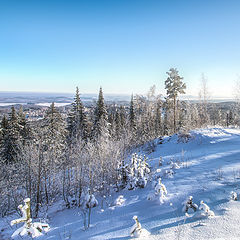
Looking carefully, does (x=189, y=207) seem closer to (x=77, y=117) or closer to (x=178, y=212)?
(x=178, y=212)

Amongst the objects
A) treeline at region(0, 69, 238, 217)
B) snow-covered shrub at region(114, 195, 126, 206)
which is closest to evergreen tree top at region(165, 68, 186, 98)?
treeline at region(0, 69, 238, 217)

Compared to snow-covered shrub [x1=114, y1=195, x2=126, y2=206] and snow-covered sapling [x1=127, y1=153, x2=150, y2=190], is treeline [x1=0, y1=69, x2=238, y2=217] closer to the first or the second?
snow-covered sapling [x1=127, y1=153, x2=150, y2=190]

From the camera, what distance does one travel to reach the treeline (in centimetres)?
811

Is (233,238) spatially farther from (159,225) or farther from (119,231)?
(119,231)

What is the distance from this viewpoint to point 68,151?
11.1m

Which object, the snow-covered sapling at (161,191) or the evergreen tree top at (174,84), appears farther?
the evergreen tree top at (174,84)

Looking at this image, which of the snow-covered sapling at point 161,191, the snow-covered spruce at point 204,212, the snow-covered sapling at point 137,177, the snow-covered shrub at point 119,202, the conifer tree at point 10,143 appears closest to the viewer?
the snow-covered spruce at point 204,212

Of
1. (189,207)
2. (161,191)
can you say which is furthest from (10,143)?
(189,207)

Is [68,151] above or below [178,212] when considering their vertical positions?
below

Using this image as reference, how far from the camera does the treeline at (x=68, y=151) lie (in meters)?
8.11

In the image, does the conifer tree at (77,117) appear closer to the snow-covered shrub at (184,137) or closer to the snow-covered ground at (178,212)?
the snow-covered shrub at (184,137)

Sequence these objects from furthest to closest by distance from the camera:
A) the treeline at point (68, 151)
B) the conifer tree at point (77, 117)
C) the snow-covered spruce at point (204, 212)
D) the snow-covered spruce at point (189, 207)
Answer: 1. the conifer tree at point (77, 117)
2. the treeline at point (68, 151)
3. the snow-covered spruce at point (189, 207)
4. the snow-covered spruce at point (204, 212)

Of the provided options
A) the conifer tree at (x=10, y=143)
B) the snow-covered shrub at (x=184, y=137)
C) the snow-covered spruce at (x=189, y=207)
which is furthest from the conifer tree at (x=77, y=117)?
the snow-covered spruce at (x=189, y=207)

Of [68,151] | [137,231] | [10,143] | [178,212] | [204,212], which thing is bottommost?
[10,143]
